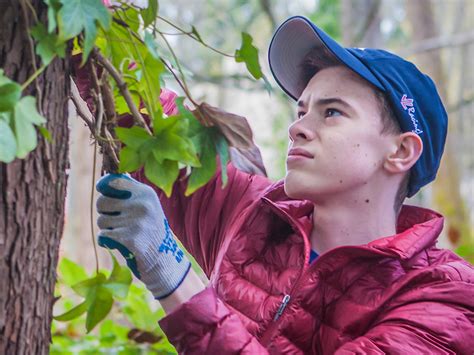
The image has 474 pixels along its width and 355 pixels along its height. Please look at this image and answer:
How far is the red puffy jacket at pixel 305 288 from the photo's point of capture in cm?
154

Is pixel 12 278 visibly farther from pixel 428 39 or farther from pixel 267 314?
→ pixel 428 39

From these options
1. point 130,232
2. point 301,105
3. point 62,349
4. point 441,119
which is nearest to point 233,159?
point 130,232

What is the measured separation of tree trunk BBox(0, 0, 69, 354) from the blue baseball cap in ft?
2.57

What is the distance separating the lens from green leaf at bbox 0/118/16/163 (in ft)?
3.31

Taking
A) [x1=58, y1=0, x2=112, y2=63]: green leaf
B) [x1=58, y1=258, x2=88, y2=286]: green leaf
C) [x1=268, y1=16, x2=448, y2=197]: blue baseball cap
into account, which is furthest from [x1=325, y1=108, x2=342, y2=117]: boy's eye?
[x1=58, y1=258, x2=88, y2=286]: green leaf

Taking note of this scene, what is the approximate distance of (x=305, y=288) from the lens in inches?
67.7

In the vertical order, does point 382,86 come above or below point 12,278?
above

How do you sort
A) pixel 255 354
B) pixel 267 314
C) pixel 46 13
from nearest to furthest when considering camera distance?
1. pixel 46 13
2. pixel 255 354
3. pixel 267 314

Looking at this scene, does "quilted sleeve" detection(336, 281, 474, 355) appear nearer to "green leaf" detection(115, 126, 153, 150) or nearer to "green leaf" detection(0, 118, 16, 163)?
"green leaf" detection(115, 126, 153, 150)

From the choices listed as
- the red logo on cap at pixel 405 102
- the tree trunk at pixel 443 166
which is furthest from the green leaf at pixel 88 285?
the tree trunk at pixel 443 166

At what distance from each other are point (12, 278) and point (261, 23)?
1435 centimetres

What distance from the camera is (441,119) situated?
1952 millimetres

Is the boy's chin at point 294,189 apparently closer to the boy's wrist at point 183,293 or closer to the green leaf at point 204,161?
the boy's wrist at point 183,293

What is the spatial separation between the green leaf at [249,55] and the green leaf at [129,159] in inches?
10.5
